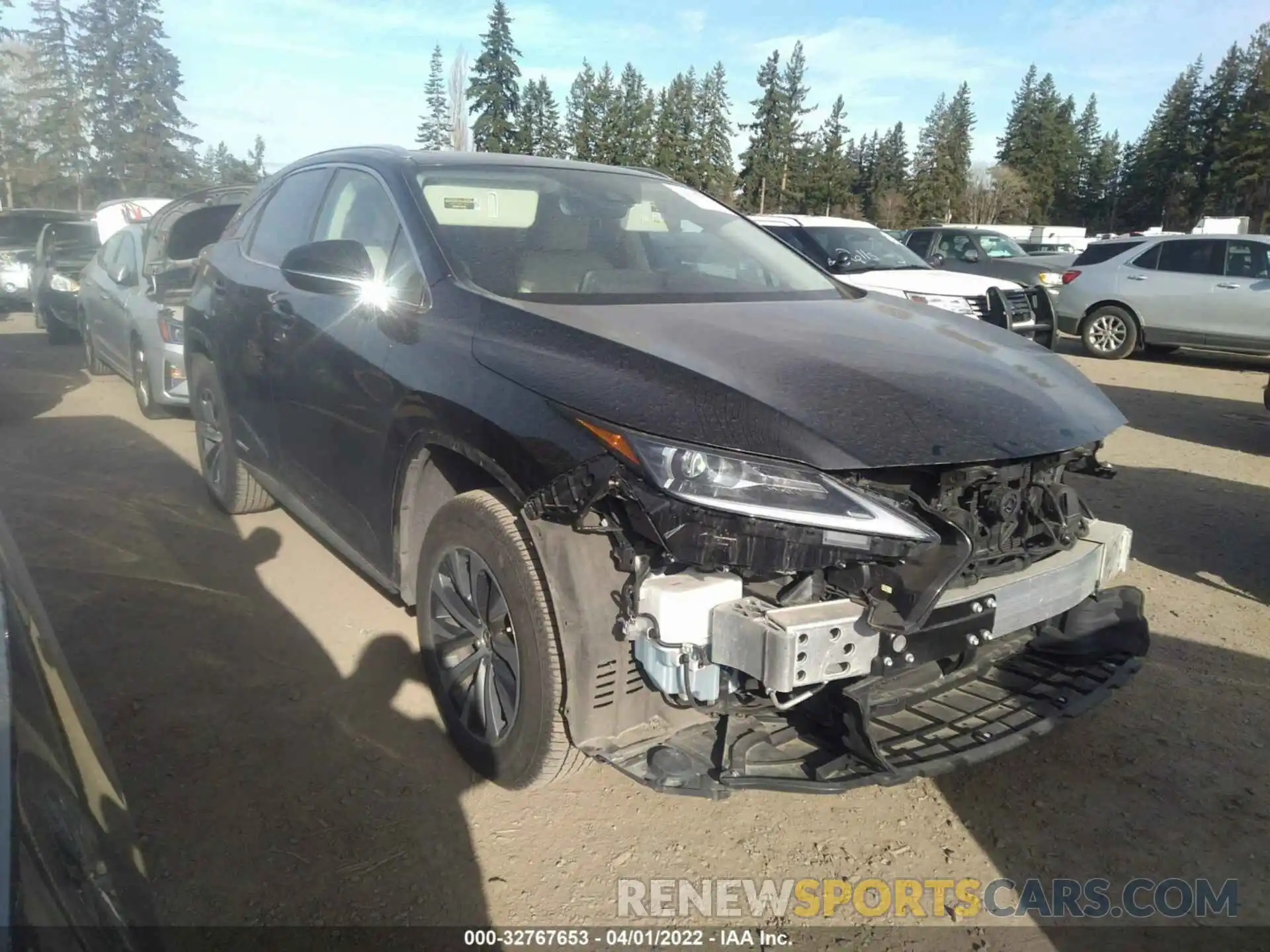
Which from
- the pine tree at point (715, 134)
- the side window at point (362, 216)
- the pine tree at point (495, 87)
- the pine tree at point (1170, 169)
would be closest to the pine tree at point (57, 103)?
the pine tree at point (495, 87)

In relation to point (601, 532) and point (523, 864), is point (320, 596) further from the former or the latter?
point (601, 532)

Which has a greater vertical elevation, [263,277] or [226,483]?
[263,277]

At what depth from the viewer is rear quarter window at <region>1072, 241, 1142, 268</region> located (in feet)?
42.1

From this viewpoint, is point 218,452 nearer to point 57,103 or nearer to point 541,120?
point 57,103

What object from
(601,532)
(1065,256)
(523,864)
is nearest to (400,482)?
(601,532)

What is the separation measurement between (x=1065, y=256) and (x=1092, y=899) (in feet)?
67.0

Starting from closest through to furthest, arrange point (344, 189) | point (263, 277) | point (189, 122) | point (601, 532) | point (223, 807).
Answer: point (601, 532) → point (223, 807) → point (344, 189) → point (263, 277) → point (189, 122)

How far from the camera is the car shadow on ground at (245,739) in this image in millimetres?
2482

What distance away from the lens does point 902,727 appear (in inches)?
98.0

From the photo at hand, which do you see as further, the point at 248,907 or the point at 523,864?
the point at 523,864

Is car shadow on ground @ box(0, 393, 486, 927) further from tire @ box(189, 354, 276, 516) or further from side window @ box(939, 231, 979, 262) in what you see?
side window @ box(939, 231, 979, 262)

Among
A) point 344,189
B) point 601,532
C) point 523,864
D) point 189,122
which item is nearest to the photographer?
point 601,532

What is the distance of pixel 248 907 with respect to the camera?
2404mm

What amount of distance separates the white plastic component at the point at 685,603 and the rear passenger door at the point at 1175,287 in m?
12.0
